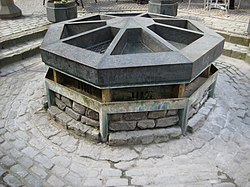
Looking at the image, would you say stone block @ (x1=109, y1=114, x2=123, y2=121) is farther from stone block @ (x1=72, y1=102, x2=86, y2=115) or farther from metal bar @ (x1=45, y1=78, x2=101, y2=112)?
stone block @ (x1=72, y1=102, x2=86, y2=115)

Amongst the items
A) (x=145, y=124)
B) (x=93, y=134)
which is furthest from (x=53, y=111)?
(x=145, y=124)

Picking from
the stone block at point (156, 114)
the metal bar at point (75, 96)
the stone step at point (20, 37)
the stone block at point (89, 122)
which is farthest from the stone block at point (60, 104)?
the stone step at point (20, 37)

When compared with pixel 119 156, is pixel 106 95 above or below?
above

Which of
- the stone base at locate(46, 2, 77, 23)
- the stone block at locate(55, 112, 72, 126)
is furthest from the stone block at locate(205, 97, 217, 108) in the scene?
the stone base at locate(46, 2, 77, 23)

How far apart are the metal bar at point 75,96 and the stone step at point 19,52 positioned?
226 cm

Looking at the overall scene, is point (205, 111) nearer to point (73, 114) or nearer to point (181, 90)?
point (181, 90)

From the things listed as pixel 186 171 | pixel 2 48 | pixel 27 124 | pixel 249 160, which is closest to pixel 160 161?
pixel 186 171

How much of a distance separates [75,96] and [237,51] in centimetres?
396

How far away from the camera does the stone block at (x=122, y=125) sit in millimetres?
2984

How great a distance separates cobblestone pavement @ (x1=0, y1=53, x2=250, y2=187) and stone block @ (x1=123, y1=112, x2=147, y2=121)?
33 centimetres

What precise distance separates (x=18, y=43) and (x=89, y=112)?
362 centimetres

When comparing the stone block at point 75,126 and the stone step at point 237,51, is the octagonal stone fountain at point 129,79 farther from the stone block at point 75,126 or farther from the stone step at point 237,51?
the stone step at point 237,51

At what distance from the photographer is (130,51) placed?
333cm

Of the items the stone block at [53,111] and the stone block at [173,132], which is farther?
the stone block at [53,111]
